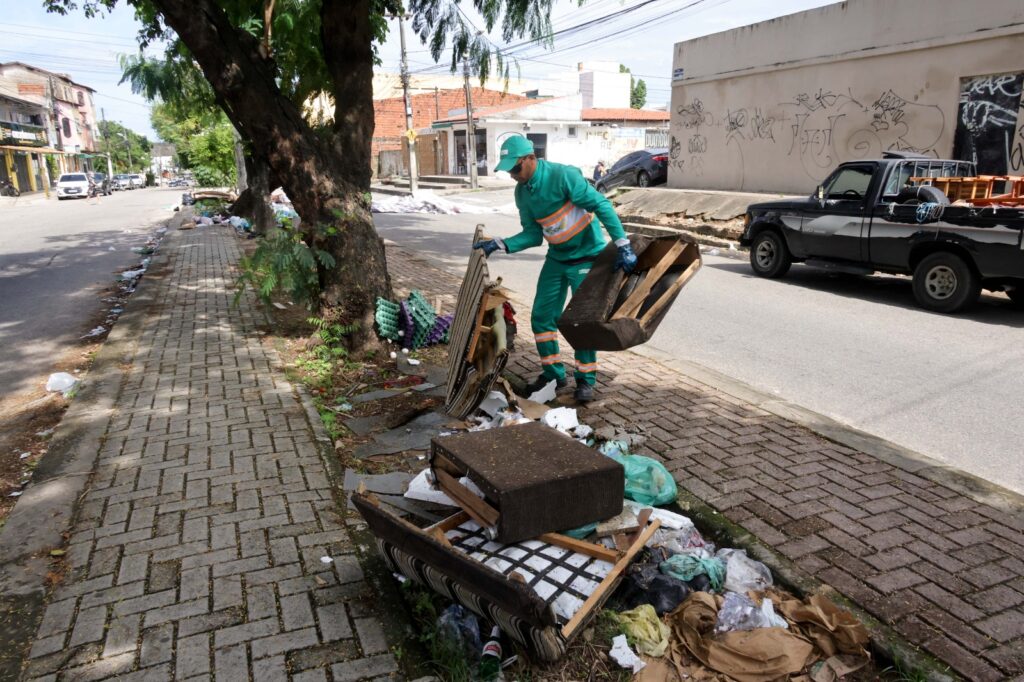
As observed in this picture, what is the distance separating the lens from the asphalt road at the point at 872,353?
4.93 meters

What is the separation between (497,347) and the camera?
15.2 ft

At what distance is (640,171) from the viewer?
23031 mm

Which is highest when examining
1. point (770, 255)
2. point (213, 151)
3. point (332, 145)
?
point (213, 151)

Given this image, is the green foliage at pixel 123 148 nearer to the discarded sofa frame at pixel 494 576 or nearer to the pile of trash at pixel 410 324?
the pile of trash at pixel 410 324

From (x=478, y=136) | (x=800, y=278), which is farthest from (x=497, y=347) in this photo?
(x=478, y=136)

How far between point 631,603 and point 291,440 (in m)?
2.55

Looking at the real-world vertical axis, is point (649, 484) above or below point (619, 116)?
below

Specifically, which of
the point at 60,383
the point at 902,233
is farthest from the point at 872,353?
the point at 60,383

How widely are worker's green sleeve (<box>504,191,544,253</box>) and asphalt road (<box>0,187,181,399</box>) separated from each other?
466cm

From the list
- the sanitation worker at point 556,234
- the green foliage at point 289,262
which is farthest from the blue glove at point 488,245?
the green foliage at point 289,262

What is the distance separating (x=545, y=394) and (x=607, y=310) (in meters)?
1.07

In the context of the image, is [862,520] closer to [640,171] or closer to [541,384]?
[541,384]

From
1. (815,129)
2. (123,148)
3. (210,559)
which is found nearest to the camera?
(210,559)

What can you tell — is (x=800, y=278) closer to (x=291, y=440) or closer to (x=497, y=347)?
(x=497, y=347)
